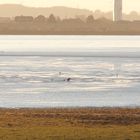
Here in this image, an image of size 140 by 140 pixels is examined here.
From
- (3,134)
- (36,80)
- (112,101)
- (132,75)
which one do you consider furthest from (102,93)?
(3,134)

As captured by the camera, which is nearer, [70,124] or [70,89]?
[70,124]

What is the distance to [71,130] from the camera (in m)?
16.7

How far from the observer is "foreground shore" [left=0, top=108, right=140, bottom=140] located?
50.8 feet

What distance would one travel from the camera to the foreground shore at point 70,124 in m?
15.5

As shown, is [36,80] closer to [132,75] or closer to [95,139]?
[132,75]

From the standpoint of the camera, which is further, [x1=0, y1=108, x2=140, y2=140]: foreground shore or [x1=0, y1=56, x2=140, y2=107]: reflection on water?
[x1=0, y1=56, x2=140, y2=107]: reflection on water

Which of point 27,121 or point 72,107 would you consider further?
point 72,107

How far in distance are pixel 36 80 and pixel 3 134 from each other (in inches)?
908

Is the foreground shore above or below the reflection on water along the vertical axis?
above

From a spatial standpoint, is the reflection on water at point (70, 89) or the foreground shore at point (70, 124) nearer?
the foreground shore at point (70, 124)

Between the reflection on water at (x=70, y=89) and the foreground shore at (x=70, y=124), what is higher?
the foreground shore at (x=70, y=124)

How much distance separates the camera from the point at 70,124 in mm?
18953

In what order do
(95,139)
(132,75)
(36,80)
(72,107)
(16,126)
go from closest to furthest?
(95,139) → (16,126) → (72,107) → (36,80) → (132,75)

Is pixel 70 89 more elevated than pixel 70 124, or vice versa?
pixel 70 124
